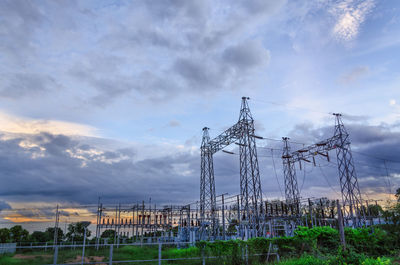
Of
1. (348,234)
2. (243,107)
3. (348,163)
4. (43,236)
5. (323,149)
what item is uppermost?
(243,107)

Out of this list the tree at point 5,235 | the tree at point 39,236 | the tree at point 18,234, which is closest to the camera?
the tree at point 5,235

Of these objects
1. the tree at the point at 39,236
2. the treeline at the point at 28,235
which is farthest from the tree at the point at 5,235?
the tree at the point at 39,236

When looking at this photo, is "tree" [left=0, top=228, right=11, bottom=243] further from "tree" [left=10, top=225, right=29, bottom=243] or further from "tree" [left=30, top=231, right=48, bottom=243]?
"tree" [left=30, top=231, right=48, bottom=243]

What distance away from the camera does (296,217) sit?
95.0 ft

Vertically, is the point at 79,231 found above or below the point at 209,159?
below

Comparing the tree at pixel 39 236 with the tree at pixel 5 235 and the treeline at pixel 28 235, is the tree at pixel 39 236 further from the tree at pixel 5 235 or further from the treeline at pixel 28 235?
the tree at pixel 5 235

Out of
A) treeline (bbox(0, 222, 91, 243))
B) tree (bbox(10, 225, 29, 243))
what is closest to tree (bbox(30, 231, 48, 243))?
treeline (bbox(0, 222, 91, 243))

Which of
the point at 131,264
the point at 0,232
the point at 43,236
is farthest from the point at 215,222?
the point at 43,236

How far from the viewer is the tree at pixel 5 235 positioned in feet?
113

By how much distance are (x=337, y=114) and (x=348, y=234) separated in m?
15.1

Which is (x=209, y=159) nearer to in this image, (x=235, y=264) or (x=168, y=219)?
(x=168, y=219)

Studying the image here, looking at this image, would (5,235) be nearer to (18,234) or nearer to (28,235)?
(18,234)

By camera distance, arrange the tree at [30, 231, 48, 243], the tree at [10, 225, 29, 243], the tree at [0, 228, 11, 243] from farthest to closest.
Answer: the tree at [30, 231, 48, 243], the tree at [10, 225, 29, 243], the tree at [0, 228, 11, 243]

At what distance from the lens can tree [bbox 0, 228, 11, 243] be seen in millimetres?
34494
